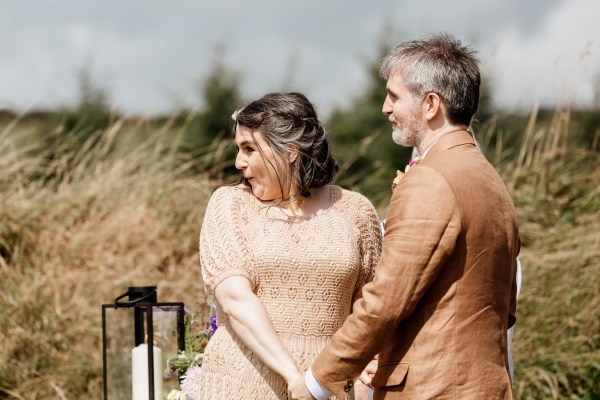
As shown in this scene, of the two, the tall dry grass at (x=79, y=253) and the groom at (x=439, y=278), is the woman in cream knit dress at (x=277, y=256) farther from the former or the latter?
the tall dry grass at (x=79, y=253)

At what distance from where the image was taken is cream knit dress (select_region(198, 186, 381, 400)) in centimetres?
298

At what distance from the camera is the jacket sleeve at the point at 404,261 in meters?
2.46

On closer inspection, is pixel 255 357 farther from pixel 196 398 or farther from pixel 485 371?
pixel 485 371

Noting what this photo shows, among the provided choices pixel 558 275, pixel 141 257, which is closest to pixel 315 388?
pixel 558 275

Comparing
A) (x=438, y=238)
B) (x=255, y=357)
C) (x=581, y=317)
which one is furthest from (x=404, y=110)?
(x=581, y=317)

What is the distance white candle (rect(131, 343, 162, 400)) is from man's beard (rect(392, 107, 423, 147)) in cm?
149

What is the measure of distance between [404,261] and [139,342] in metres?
1.53

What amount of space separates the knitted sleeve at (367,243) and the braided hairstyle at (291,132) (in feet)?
0.70

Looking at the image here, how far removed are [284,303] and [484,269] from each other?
799 mm

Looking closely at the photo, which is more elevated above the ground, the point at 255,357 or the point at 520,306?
the point at 255,357

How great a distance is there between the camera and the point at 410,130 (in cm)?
270

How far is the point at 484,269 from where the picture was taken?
251 cm

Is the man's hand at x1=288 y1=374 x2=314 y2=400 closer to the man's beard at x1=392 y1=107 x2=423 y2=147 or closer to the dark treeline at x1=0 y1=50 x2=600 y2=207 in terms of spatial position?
the man's beard at x1=392 y1=107 x2=423 y2=147

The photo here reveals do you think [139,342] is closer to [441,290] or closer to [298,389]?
[298,389]
